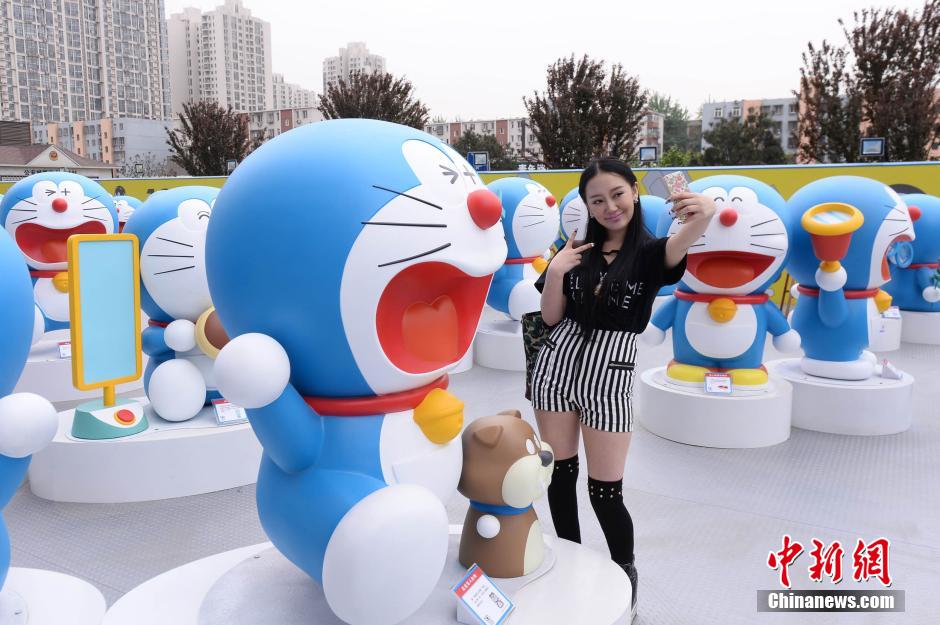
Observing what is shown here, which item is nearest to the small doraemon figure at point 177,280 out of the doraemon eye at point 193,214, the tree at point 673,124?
the doraemon eye at point 193,214

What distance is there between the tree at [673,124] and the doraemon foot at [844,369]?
53.3m

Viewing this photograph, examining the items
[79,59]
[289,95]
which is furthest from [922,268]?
[289,95]

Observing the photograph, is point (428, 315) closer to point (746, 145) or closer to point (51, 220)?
point (51, 220)

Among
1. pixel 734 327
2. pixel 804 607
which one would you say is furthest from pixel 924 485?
pixel 804 607

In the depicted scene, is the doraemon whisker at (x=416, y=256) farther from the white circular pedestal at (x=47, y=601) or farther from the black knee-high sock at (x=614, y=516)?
the white circular pedestal at (x=47, y=601)

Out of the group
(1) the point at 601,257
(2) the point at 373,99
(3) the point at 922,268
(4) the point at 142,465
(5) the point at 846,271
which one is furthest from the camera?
(2) the point at 373,99

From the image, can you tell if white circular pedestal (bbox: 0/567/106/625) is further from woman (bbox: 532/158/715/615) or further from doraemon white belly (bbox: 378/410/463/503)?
woman (bbox: 532/158/715/615)

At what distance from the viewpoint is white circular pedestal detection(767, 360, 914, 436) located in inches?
178

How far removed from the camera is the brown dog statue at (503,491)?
7.13 ft

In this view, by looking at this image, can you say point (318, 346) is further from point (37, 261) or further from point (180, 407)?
point (37, 261)

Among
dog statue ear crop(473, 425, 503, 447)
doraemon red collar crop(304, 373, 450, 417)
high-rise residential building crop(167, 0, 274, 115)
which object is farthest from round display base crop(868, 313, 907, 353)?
high-rise residential building crop(167, 0, 274, 115)

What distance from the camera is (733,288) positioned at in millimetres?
4262

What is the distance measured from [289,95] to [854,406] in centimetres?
9812

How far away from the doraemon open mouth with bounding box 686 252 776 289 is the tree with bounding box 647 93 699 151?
53928 millimetres
